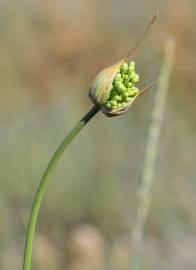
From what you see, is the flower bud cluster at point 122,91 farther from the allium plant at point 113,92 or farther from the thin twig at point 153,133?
the thin twig at point 153,133

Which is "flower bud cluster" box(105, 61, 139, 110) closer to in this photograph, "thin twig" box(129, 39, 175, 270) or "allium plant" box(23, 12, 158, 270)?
"allium plant" box(23, 12, 158, 270)

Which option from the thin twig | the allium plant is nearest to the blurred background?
the thin twig

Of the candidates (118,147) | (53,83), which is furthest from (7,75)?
(118,147)

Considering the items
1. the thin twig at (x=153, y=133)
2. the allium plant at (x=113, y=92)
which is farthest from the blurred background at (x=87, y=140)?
the allium plant at (x=113, y=92)

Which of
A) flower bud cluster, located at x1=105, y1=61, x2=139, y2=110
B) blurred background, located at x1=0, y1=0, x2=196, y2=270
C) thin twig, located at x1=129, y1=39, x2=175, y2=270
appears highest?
blurred background, located at x1=0, y1=0, x2=196, y2=270

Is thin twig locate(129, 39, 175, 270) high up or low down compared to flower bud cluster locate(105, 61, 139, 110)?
up

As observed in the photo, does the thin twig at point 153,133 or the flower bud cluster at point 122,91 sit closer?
the flower bud cluster at point 122,91

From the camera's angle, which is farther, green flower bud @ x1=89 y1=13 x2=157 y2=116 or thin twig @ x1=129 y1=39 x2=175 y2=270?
thin twig @ x1=129 y1=39 x2=175 y2=270

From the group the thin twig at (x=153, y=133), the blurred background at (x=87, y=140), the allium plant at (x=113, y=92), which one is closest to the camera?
the allium plant at (x=113, y=92)
